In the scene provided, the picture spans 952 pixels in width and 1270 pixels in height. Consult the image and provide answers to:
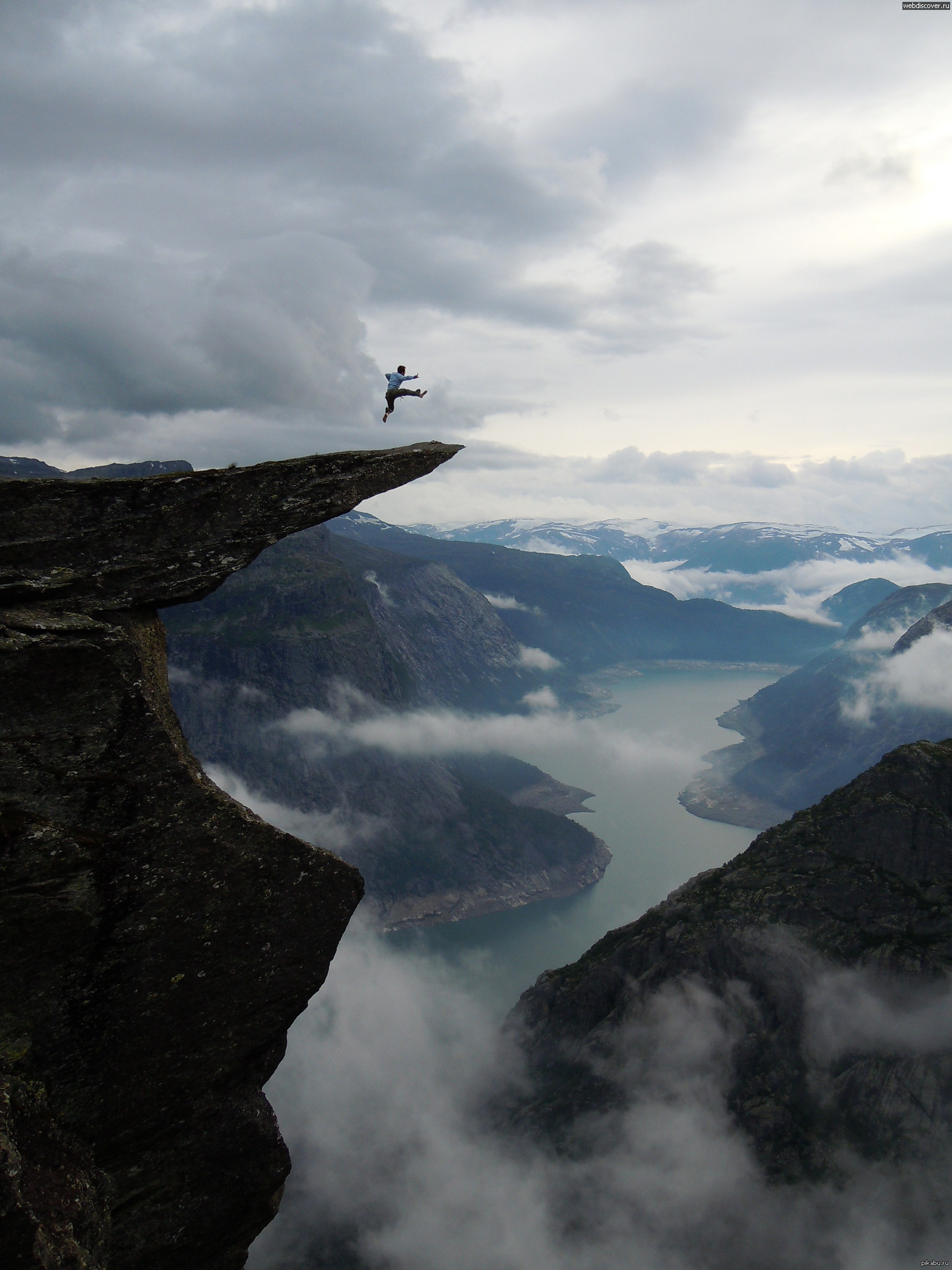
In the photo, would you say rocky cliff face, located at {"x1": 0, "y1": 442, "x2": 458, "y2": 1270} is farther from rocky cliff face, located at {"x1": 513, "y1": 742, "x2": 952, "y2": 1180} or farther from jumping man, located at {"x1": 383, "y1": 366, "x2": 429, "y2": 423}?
rocky cliff face, located at {"x1": 513, "y1": 742, "x2": 952, "y2": 1180}

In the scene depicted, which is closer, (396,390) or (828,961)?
(396,390)

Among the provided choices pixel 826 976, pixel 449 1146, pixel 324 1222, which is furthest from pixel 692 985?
pixel 324 1222

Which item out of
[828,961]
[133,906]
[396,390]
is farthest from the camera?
[828,961]

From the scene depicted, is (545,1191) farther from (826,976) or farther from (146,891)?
(146,891)

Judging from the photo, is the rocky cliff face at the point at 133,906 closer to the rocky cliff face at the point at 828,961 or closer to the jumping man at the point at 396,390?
the jumping man at the point at 396,390

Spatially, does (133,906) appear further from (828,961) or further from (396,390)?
(828,961)

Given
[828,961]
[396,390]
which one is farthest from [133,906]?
[828,961]

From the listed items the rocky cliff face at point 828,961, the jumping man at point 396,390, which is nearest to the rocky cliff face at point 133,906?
the jumping man at point 396,390

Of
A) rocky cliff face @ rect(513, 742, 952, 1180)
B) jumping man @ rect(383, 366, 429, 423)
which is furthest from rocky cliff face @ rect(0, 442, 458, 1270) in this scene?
rocky cliff face @ rect(513, 742, 952, 1180)
